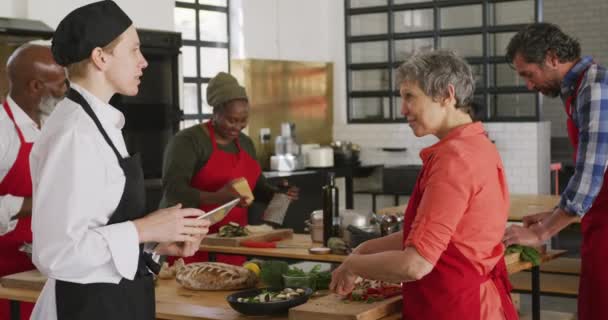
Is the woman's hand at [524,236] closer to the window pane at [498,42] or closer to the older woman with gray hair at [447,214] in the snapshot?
the older woman with gray hair at [447,214]

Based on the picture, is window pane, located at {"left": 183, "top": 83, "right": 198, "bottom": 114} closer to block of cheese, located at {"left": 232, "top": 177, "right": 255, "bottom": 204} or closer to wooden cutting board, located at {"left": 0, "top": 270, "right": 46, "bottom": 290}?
block of cheese, located at {"left": 232, "top": 177, "right": 255, "bottom": 204}

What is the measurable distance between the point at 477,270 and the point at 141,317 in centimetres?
109

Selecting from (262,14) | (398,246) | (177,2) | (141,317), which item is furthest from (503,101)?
(141,317)

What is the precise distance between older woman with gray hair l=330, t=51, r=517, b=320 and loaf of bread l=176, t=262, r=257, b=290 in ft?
2.32

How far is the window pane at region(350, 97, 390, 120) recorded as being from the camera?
10367 mm

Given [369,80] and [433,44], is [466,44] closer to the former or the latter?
[433,44]

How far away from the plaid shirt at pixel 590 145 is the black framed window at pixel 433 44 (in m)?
5.43

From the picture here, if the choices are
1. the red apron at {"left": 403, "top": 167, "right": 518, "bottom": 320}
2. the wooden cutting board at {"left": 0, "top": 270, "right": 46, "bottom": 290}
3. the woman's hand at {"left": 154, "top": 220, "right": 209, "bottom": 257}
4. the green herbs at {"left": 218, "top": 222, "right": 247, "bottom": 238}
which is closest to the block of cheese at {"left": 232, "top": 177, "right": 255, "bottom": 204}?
the green herbs at {"left": 218, "top": 222, "right": 247, "bottom": 238}

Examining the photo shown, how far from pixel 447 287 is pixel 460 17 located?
718 cm

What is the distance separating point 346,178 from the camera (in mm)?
9898

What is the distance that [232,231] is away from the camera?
4.66 m

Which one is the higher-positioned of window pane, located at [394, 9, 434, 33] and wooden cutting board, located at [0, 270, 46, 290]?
window pane, located at [394, 9, 434, 33]

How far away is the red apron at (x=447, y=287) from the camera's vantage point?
2.89m

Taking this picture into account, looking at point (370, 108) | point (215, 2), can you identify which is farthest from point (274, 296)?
point (370, 108)
